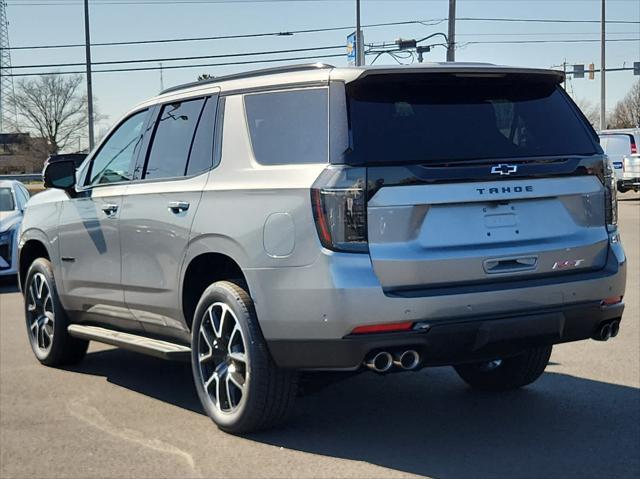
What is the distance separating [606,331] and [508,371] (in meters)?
1.00

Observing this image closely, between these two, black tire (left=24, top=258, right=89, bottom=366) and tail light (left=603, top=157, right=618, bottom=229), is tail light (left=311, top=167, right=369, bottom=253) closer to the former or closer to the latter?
tail light (left=603, top=157, right=618, bottom=229)

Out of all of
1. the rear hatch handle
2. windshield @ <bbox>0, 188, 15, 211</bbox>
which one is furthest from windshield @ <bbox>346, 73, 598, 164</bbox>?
windshield @ <bbox>0, 188, 15, 211</bbox>

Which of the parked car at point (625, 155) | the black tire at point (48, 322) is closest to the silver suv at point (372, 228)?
the black tire at point (48, 322)

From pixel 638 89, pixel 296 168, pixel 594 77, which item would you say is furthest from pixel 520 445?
pixel 638 89

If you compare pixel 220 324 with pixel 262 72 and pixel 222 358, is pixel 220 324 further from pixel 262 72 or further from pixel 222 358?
pixel 262 72

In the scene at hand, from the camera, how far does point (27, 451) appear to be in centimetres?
479

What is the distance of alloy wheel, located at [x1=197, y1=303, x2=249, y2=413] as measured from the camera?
480 cm

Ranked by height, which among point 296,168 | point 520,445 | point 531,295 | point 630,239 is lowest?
point 630,239

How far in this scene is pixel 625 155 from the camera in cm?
2883

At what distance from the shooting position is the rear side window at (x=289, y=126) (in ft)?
14.6

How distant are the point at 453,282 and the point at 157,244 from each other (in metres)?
1.95

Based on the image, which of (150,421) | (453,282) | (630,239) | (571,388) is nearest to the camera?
(453,282)

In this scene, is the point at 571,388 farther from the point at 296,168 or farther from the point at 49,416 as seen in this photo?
the point at 49,416

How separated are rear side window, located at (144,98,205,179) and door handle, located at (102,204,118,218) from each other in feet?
1.11
